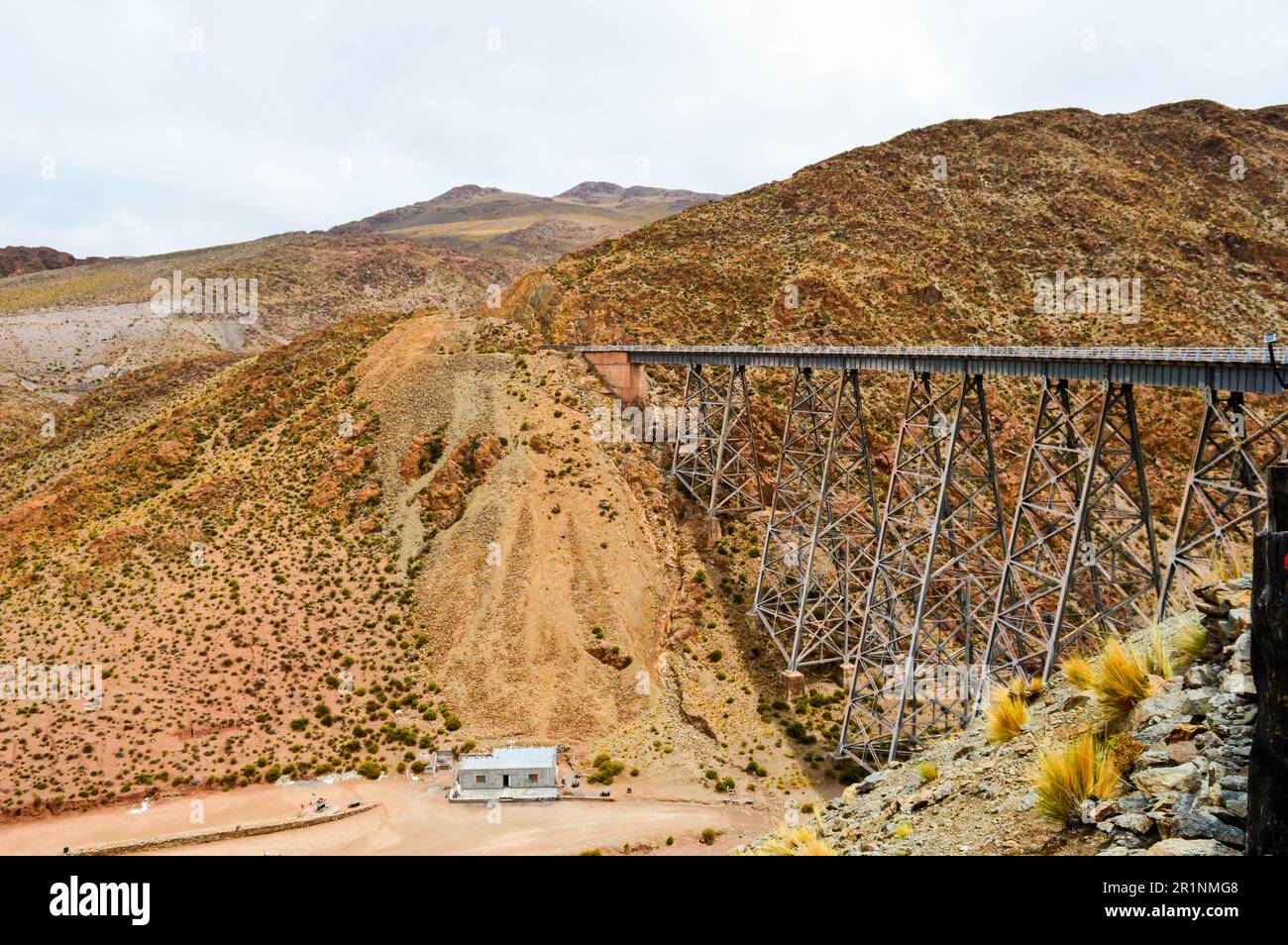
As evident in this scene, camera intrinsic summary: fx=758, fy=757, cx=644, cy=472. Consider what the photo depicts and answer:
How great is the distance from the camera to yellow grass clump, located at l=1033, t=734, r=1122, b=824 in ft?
24.5

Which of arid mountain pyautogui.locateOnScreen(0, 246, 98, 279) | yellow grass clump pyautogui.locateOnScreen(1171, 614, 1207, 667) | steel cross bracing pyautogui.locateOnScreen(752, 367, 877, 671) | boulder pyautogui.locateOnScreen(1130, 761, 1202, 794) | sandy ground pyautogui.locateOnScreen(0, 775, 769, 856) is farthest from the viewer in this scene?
arid mountain pyautogui.locateOnScreen(0, 246, 98, 279)

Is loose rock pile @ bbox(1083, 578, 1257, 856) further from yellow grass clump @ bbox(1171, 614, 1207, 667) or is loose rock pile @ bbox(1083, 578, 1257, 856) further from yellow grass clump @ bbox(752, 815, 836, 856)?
yellow grass clump @ bbox(752, 815, 836, 856)

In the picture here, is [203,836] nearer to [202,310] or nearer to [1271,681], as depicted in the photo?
[1271,681]

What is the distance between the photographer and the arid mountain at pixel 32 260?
150 m

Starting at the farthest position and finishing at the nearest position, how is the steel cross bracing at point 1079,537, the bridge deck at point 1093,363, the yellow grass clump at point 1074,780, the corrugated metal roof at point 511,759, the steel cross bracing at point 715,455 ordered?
the steel cross bracing at point 715,455 → the corrugated metal roof at point 511,759 → the steel cross bracing at point 1079,537 → the bridge deck at point 1093,363 → the yellow grass clump at point 1074,780

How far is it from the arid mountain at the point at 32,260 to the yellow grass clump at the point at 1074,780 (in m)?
191

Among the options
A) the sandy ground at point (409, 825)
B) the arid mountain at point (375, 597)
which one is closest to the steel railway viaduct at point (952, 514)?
the arid mountain at point (375, 597)

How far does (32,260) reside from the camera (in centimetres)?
15500

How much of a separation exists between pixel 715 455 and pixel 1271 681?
3761 cm

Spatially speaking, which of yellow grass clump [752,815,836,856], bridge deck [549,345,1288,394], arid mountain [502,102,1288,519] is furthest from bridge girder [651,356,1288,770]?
yellow grass clump [752,815,836,856]

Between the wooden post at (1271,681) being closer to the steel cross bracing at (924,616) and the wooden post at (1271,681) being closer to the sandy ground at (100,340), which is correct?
the steel cross bracing at (924,616)

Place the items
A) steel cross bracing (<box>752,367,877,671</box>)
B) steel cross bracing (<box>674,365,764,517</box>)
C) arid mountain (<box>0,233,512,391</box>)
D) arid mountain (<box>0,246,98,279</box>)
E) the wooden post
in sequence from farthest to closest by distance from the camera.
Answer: arid mountain (<box>0,246,98,279</box>), arid mountain (<box>0,233,512,391</box>), steel cross bracing (<box>674,365,764,517</box>), steel cross bracing (<box>752,367,877,671</box>), the wooden post

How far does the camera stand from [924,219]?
72375 mm
